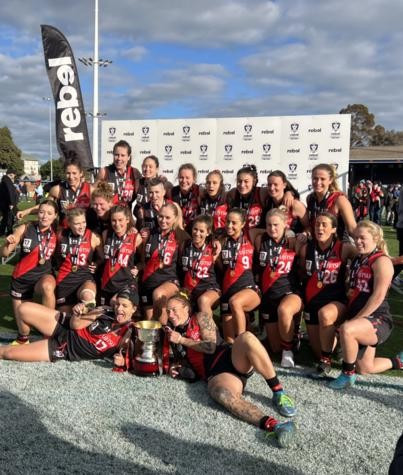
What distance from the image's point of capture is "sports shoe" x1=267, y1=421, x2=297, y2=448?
9.10ft

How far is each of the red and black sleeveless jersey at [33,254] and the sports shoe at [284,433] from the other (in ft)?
9.49

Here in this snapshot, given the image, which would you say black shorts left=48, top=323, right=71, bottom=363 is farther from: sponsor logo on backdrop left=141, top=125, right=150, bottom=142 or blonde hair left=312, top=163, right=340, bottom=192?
sponsor logo on backdrop left=141, top=125, right=150, bottom=142

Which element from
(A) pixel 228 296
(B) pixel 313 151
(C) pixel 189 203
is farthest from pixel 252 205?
(B) pixel 313 151

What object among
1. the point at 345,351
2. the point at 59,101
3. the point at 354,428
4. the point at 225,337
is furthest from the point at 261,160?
the point at 354,428

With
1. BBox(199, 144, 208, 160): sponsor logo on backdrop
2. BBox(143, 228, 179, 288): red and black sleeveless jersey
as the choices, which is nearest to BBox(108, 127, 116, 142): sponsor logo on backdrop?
BBox(199, 144, 208, 160): sponsor logo on backdrop

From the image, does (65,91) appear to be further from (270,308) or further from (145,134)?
(270,308)

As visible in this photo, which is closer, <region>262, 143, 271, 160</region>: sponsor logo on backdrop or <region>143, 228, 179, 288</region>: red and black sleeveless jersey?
<region>143, 228, 179, 288</region>: red and black sleeveless jersey

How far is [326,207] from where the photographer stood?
15.9 ft

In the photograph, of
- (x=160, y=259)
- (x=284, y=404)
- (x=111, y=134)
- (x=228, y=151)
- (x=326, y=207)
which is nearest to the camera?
(x=284, y=404)

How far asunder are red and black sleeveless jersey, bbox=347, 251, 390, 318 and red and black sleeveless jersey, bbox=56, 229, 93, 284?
2533mm

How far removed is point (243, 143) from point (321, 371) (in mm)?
6971

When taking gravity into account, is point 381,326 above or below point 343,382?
above

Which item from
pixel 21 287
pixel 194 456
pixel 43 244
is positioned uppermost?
pixel 43 244

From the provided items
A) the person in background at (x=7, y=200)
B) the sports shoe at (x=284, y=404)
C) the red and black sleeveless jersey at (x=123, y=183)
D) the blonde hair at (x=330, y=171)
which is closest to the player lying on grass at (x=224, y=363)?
the sports shoe at (x=284, y=404)
